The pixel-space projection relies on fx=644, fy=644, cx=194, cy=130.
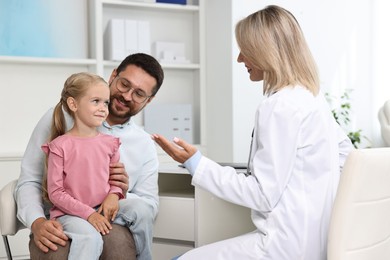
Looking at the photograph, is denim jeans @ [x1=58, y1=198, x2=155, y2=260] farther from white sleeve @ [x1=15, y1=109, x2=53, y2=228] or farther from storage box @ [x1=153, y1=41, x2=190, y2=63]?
storage box @ [x1=153, y1=41, x2=190, y2=63]

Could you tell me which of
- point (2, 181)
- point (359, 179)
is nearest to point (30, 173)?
point (359, 179)

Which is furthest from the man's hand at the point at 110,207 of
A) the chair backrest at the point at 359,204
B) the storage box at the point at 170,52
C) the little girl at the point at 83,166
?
the storage box at the point at 170,52

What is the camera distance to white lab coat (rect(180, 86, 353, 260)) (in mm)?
1740

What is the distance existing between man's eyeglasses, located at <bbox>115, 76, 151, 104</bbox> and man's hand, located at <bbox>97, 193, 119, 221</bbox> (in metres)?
0.44

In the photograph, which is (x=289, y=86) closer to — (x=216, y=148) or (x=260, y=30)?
(x=260, y=30)

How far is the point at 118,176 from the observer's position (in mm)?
2117

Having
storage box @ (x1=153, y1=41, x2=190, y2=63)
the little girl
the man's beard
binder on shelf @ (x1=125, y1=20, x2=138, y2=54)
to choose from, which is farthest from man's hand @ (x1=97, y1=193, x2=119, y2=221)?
storage box @ (x1=153, y1=41, x2=190, y2=63)

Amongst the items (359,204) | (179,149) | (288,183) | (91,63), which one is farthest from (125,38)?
(359,204)

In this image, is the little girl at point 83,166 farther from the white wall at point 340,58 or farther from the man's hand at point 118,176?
the white wall at point 340,58

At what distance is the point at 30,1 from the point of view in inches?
163

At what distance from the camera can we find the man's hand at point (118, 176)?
212cm

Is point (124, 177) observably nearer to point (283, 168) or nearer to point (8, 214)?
point (8, 214)

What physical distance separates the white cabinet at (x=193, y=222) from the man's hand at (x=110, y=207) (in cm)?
27

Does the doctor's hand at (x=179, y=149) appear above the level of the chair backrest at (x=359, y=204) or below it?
above
